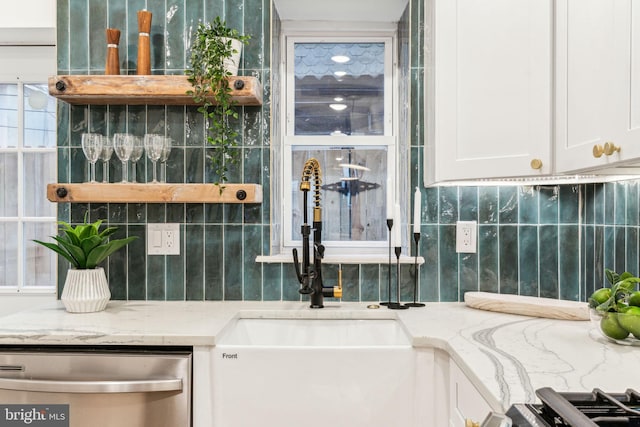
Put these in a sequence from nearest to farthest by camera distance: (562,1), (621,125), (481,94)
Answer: (621,125), (562,1), (481,94)

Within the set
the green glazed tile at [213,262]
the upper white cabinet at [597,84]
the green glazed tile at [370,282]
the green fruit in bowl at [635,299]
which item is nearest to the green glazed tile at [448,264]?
the green glazed tile at [370,282]

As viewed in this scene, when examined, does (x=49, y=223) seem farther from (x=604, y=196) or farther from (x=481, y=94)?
(x=604, y=196)

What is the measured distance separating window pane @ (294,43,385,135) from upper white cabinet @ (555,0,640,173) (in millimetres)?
956

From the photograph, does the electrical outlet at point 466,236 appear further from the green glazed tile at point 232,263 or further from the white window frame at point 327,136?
the green glazed tile at point 232,263

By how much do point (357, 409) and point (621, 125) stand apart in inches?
42.9

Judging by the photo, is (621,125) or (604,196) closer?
(621,125)

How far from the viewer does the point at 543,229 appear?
2.16m

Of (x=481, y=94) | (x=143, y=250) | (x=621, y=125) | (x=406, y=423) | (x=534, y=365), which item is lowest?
(x=406, y=423)

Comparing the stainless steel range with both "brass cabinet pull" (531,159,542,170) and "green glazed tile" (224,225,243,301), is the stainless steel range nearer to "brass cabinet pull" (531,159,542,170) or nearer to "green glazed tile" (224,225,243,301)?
"brass cabinet pull" (531,159,542,170)

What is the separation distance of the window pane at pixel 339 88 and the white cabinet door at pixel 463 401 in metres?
1.25

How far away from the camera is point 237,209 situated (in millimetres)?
2211

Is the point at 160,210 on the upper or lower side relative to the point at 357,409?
upper

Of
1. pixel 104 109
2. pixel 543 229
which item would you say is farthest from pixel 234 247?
pixel 543 229

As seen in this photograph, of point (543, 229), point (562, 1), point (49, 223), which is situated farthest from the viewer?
point (49, 223)
